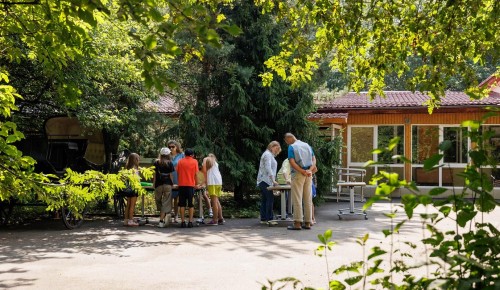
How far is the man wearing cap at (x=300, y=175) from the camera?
12812mm

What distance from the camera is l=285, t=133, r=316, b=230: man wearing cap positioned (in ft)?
42.0

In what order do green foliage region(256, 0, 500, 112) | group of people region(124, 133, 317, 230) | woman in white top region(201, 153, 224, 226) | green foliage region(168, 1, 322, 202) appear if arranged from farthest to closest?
green foliage region(168, 1, 322, 202) → woman in white top region(201, 153, 224, 226) → group of people region(124, 133, 317, 230) → green foliage region(256, 0, 500, 112)

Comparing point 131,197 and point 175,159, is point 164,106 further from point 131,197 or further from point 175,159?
point 131,197

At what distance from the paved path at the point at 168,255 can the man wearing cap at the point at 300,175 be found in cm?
34

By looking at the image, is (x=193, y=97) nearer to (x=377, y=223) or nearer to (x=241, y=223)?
(x=241, y=223)

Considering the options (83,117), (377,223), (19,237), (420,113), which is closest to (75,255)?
(19,237)

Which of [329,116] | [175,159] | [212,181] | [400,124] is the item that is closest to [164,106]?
[329,116]

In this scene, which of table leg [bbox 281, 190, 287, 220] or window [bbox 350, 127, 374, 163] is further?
window [bbox 350, 127, 374, 163]

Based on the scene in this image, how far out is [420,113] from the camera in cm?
2597

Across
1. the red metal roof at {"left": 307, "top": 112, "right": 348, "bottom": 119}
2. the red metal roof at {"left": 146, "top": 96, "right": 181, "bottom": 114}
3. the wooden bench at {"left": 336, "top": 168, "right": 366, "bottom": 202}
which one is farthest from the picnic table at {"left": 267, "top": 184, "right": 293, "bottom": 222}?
the red metal roof at {"left": 307, "top": 112, "right": 348, "bottom": 119}

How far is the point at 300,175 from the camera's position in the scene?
13.0 m

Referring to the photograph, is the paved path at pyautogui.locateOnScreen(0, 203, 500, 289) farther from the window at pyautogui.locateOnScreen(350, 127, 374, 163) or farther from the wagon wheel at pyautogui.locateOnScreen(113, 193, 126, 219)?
the window at pyautogui.locateOnScreen(350, 127, 374, 163)

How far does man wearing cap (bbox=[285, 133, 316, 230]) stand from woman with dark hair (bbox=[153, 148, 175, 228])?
2663 mm

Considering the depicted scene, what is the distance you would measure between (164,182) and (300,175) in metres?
3.00
